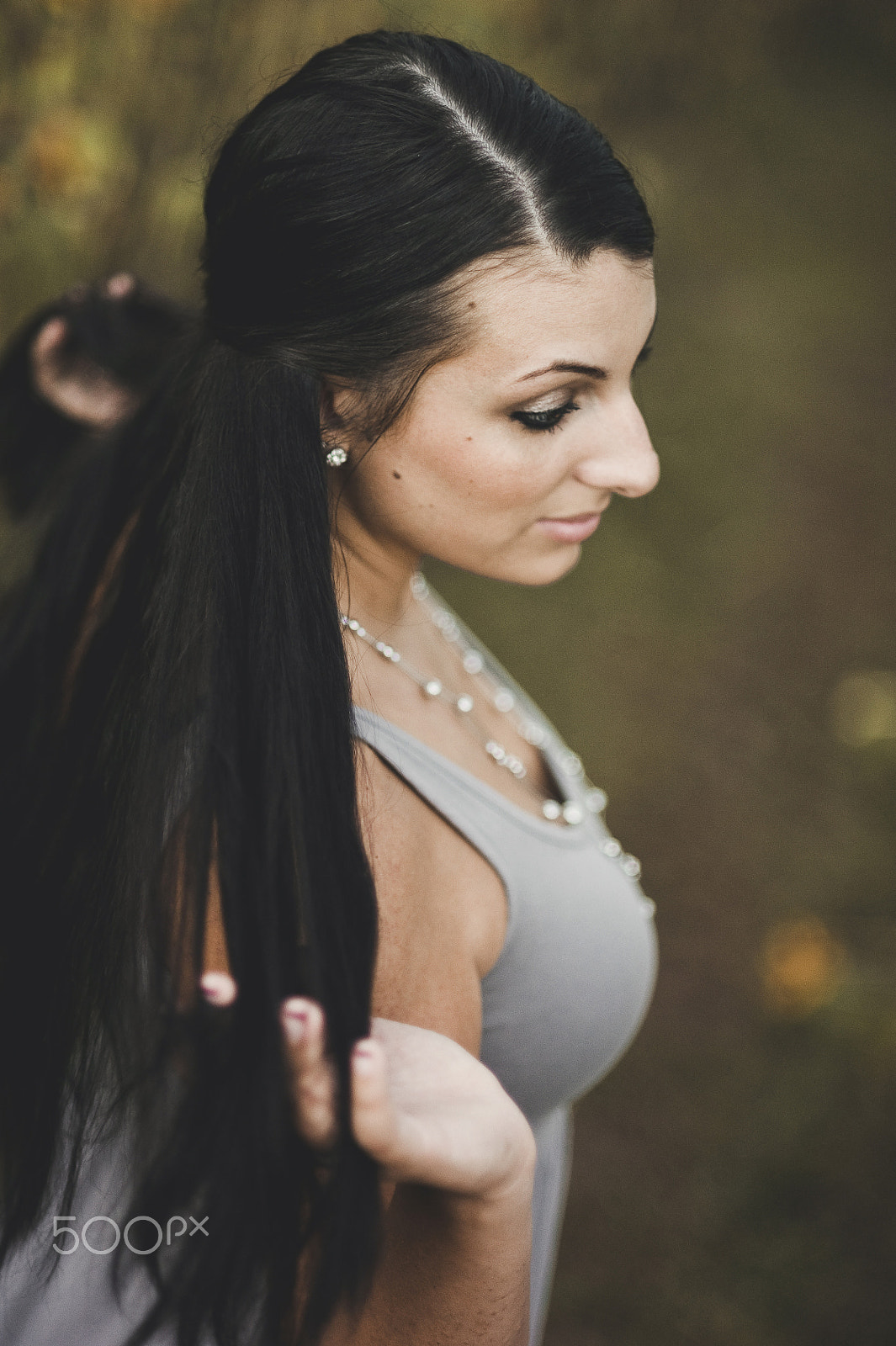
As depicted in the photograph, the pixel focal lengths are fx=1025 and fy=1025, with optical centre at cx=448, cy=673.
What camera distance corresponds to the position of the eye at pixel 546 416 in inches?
51.3

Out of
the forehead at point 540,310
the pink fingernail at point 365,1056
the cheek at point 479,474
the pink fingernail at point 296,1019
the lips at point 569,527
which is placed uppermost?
the forehead at point 540,310

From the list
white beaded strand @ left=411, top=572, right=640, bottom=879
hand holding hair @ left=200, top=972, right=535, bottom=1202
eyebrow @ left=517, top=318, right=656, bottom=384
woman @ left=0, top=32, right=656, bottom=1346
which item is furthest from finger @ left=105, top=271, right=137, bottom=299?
hand holding hair @ left=200, top=972, right=535, bottom=1202

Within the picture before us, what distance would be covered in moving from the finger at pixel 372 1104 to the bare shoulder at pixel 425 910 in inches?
11.9

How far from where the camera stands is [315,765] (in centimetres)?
117

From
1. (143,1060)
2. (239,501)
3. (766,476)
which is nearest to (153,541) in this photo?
(239,501)

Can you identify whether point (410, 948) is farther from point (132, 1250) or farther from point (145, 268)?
point (145, 268)

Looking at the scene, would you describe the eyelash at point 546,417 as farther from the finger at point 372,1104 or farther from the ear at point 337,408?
the finger at point 372,1104

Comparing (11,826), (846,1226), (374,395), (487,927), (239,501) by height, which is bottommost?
(846,1226)

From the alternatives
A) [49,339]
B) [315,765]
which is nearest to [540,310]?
[315,765]

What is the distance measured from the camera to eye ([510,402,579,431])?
1.30 metres

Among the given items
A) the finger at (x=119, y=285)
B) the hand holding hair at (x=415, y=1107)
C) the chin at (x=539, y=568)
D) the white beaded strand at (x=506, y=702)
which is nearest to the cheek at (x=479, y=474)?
the chin at (x=539, y=568)

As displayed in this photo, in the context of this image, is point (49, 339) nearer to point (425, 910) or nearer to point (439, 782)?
point (439, 782)

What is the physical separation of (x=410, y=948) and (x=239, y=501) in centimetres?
59

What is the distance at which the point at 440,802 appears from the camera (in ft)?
4.67
